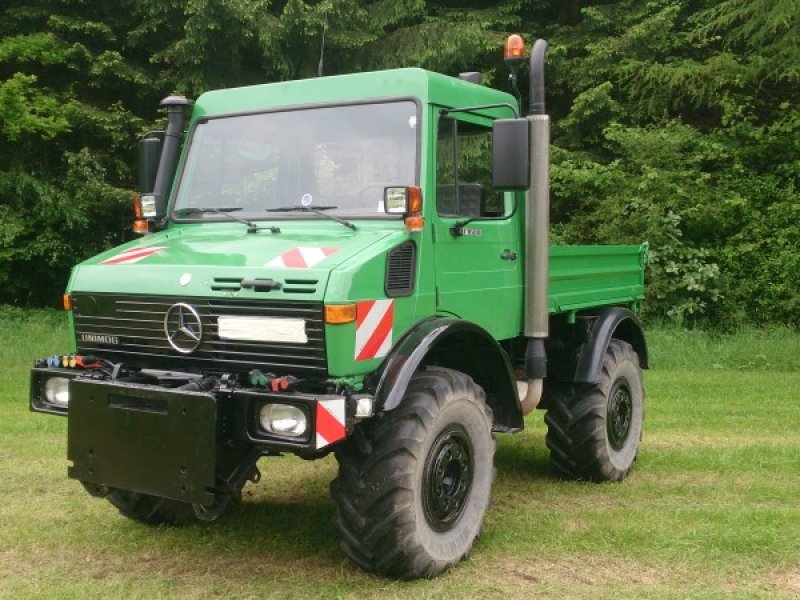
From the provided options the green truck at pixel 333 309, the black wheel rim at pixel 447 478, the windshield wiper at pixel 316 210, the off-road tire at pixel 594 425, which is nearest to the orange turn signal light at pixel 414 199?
the green truck at pixel 333 309

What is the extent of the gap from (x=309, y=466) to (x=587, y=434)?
2.06 m

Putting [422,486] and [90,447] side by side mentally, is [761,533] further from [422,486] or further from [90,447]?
[90,447]

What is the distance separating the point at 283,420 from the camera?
396cm

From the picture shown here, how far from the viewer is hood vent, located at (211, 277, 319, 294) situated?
13.2 feet

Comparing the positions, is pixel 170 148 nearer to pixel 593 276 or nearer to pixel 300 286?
pixel 300 286

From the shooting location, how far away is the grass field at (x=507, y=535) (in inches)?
171

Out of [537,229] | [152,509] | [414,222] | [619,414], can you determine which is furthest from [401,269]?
[619,414]

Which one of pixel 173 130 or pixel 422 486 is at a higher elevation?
pixel 173 130

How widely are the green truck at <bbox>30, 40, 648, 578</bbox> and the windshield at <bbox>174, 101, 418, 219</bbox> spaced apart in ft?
0.04

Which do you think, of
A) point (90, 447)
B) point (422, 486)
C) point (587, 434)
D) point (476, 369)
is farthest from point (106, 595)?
point (587, 434)

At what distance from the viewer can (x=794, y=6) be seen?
40.7ft

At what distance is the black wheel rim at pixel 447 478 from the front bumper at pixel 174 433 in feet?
1.79

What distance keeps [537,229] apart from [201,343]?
2.11 m

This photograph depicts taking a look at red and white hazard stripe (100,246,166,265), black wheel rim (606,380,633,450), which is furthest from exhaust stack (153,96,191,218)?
black wheel rim (606,380,633,450)
